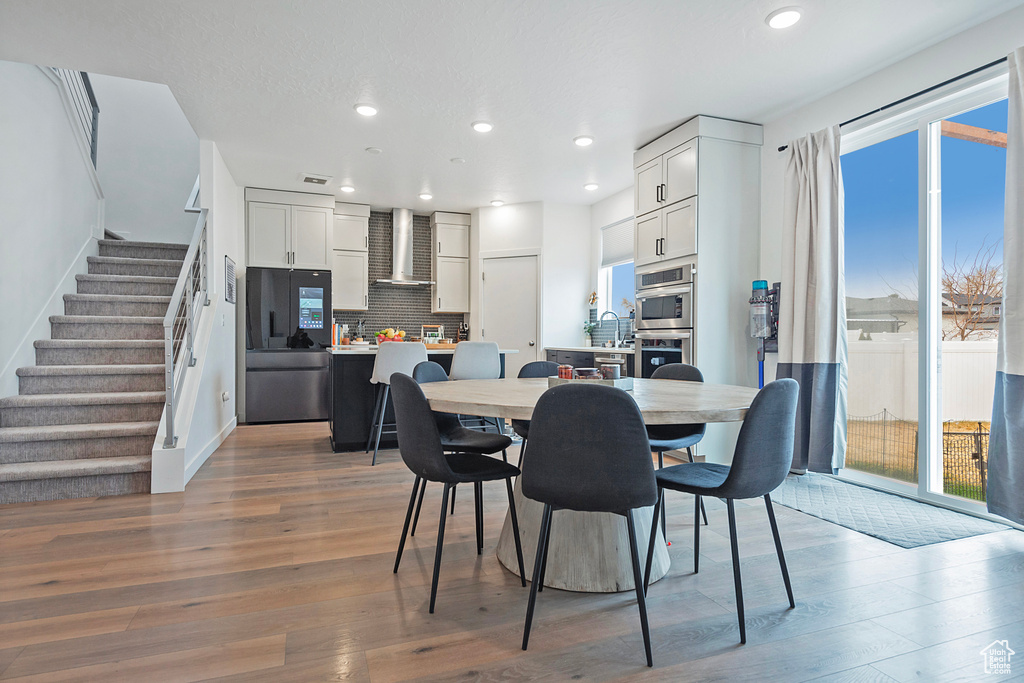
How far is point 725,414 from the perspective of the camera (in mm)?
1672

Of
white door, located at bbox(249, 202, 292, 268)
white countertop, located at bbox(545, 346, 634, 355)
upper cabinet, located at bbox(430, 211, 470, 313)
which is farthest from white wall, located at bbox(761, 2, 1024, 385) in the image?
white door, located at bbox(249, 202, 292, 268)

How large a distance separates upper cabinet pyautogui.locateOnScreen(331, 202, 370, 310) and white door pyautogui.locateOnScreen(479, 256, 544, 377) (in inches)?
59.6

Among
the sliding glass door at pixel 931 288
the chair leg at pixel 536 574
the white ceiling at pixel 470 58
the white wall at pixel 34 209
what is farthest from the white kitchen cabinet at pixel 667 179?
the white wall at pixel 34 209

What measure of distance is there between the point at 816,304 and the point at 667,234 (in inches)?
49.6

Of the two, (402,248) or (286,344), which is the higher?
(402,248)

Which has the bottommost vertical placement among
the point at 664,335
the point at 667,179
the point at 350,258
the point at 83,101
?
the point at 664,335

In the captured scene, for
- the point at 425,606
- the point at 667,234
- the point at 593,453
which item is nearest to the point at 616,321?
the point at 667,234

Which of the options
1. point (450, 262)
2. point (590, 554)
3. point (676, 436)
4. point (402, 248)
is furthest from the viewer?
point (450, 262)

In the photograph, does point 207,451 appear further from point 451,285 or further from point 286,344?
point 451,285

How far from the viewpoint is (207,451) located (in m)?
4.21

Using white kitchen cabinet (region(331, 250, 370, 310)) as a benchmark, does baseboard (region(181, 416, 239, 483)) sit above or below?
below

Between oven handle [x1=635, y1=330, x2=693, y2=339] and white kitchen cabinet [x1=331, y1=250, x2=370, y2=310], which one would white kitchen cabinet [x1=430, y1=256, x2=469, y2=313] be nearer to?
white kitchen cabinet [x1=331, y1=250, x2=370, y2=310]

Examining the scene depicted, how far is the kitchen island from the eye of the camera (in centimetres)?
452

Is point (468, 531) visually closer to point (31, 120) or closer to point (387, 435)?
point (387, 435)
